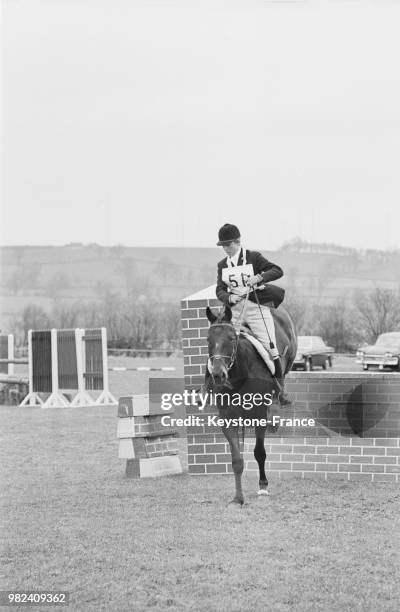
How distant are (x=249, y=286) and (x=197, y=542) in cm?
244

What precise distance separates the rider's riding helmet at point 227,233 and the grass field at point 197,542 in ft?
7.58

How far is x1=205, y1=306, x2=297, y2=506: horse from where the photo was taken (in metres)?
8.47

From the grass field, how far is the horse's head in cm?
120

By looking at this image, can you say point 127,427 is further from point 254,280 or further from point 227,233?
point 227,233

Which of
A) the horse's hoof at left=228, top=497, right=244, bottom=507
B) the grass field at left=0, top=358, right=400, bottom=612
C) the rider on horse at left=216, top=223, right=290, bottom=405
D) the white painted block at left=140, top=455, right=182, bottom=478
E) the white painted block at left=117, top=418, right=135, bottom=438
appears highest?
the rider on horse at left=216, top=223, right=290, bottom=405

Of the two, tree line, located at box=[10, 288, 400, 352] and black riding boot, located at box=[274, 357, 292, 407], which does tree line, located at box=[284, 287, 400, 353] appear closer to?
tree line, located at box=[10, 288, 400, 352]

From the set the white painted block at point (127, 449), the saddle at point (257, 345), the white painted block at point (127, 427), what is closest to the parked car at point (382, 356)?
the white painted block at point (127, 449)

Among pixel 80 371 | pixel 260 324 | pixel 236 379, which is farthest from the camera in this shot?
pixel 80 371

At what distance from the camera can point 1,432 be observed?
16.7 m

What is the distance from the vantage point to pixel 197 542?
7.41 m

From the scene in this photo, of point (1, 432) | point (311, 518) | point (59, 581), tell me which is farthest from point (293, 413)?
point (1, 432)

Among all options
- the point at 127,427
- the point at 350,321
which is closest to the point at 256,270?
the point at 127,427

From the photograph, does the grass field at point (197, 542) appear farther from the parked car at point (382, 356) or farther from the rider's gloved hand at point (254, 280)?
the parked car at point (382, 356)

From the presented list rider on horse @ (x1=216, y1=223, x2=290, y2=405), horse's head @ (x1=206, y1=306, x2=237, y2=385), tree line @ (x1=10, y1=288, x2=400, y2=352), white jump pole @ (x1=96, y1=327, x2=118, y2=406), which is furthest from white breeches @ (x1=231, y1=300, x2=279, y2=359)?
tree line @ (x1=10, y1=288, x2=400, y2=352)
